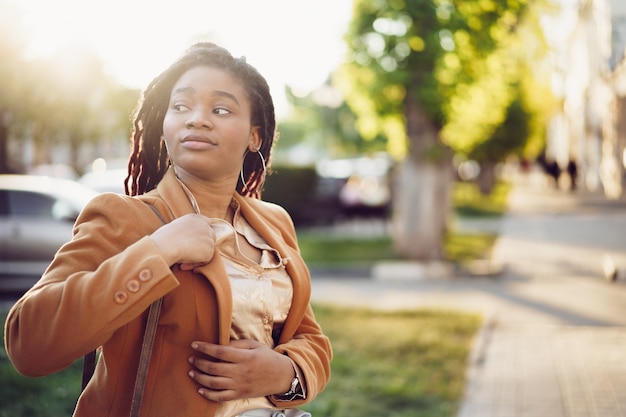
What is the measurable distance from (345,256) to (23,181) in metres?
6.74

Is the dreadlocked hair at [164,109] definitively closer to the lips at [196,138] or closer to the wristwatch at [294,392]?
the lips at [196,138]

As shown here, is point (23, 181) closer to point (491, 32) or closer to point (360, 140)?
point (491, 32)

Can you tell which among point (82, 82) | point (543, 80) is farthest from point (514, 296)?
point (82, 82)

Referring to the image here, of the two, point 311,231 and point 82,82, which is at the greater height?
point 82,82

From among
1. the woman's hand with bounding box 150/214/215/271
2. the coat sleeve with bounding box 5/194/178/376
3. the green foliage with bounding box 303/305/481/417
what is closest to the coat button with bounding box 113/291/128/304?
the coat sleeve with bounding box 5/194/178/376

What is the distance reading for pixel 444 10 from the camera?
1316 centimetres

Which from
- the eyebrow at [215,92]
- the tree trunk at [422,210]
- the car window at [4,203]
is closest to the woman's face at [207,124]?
the eyebrow at [215,92]

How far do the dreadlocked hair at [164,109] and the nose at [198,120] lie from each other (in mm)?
171

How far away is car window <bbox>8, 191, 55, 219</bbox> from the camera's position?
35.7 feet

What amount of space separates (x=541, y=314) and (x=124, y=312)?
891 cm

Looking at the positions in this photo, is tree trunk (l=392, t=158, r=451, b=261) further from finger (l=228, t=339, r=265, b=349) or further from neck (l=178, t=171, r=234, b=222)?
finger (l=228, t=339, r=265, b=349)

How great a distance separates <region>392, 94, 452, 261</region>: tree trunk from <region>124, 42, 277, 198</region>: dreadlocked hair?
12.2 metres

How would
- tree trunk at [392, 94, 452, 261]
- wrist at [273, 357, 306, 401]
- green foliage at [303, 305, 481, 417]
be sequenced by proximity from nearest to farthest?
wrist at [273, 357, 306, 401], green foliage at [303, 305, 481, 417], tree trunk at [392, 94, 452, 261]

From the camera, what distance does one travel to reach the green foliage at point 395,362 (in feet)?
20.0
